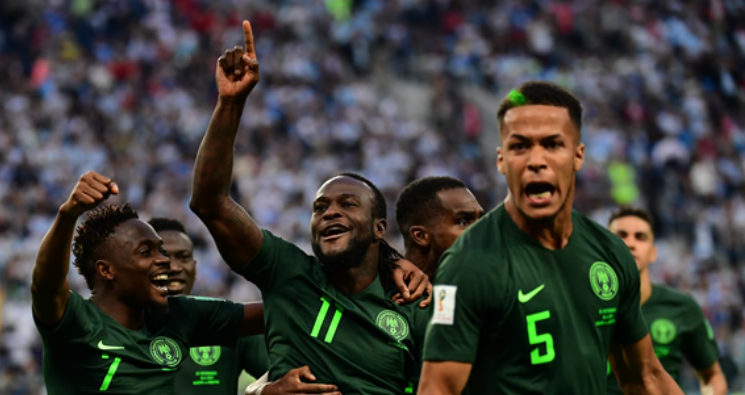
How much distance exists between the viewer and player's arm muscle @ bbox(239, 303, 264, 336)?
607 centimetres

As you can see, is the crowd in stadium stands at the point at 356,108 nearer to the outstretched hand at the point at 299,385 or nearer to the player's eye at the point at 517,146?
the outstretched hand at the point at 299,385

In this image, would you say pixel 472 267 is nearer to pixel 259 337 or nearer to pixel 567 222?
pixel 567 222

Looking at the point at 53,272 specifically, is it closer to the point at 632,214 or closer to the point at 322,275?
the point at 322,275

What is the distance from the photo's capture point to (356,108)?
24.1m

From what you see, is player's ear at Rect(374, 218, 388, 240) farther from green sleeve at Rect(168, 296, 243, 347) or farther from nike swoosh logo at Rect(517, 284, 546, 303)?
nike swoosh logo at Rect(517, 284, 546, 303)

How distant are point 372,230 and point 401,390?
793 mm

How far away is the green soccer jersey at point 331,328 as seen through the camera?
5.21 metres

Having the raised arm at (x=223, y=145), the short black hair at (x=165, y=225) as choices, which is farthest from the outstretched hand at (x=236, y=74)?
the short black hair at (x=165, y=225)

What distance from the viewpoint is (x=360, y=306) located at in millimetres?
5406

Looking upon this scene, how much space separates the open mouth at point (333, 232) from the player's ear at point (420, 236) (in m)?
0.78

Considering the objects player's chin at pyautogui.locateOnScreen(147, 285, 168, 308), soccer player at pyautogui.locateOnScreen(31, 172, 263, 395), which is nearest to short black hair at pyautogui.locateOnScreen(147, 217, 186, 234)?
soccer player at pyautogui.locateOnScreen(31, 172, 263, 395)

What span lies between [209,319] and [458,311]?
225 cm

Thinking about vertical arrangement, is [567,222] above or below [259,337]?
above

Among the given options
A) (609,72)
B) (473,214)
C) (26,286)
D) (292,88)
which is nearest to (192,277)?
→ (473,214)
